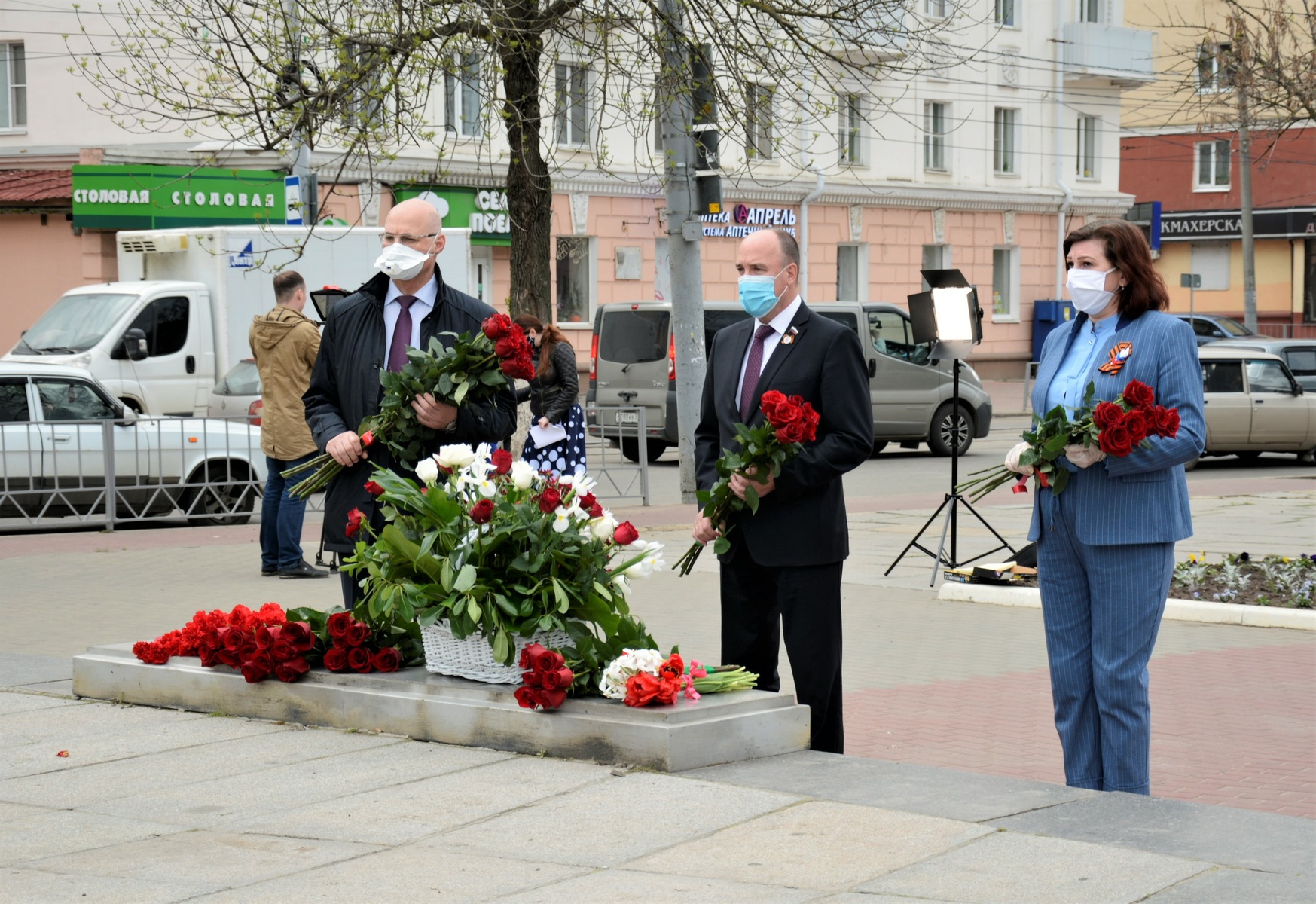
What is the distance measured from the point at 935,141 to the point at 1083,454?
37.5 m

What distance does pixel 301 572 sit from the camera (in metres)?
12.0

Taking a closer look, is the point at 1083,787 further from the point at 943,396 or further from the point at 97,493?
the point at 943,396

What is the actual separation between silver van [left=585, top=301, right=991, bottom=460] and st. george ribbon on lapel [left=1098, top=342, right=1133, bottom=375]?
1678 cm

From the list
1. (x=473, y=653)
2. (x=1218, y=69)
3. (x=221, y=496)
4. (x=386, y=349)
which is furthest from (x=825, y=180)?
(x=473, y=653)

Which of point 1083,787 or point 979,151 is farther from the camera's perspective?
point 979,151

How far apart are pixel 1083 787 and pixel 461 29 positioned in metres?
10.1

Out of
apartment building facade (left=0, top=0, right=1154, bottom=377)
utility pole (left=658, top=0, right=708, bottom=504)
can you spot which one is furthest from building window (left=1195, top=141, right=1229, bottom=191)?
utility pole (left=658, top=0, right=708, bottom=504)

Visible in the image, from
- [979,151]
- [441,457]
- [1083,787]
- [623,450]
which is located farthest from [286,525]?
[979,151]

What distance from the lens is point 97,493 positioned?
1505 cm

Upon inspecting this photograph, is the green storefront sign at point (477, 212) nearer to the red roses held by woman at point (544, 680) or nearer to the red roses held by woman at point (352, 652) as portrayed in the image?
the red roses held by woman at point (352, 652)

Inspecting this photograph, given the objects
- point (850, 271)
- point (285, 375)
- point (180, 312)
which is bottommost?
point (285, 375)

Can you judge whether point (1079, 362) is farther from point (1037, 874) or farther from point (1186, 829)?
point (1037, 874)

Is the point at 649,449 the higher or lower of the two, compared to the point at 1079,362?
lower

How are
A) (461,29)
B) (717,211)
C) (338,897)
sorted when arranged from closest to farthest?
(338,897)
(461,29)
(717,211)
